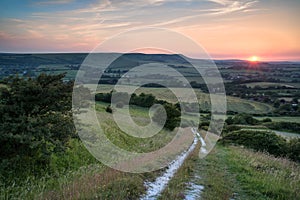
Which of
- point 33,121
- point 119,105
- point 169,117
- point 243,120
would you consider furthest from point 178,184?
point 243,120

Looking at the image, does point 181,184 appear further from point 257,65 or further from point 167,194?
point 257,65

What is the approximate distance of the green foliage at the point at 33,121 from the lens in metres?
9.01

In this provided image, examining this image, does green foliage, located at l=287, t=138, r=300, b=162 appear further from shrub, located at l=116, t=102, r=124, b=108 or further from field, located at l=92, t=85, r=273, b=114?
field, located at l=92, t=85, r=273, b=114

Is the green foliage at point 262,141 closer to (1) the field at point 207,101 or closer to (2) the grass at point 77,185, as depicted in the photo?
(2) the grass at point 77,185

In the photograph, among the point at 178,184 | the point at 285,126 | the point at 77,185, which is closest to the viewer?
the point at 77,185

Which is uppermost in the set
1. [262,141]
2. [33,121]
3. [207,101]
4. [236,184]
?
[33,121]

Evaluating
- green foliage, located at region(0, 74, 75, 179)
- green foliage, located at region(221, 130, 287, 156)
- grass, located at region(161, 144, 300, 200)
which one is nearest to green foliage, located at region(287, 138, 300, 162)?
green foliage, located at region(221, 130, 287, 156)

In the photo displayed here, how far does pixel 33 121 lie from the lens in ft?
30.2

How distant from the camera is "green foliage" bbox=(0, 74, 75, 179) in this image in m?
9.01

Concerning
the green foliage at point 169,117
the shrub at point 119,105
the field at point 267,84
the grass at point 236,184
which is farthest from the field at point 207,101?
the grass at point 236,184

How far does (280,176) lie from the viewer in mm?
11383

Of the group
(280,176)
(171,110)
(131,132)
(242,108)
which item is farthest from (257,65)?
(280,176)

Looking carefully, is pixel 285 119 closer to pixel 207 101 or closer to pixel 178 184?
pixel 207 101

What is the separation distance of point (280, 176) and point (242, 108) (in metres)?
64.4
